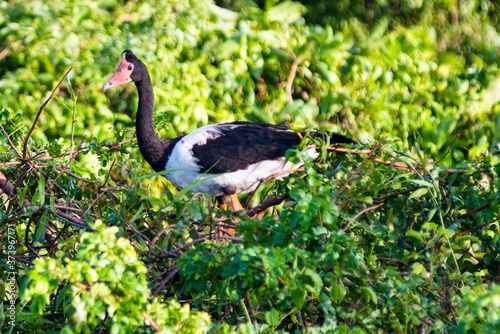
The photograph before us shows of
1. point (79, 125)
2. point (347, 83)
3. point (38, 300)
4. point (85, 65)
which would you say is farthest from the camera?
point (347, 83)

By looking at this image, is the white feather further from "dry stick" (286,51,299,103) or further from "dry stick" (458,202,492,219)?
"dry stick" (458,202,492,219)

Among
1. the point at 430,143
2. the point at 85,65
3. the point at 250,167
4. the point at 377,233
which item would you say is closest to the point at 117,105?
the point at 85,65

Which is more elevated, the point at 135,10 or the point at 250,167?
the point at 135,10

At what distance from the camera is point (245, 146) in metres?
4.38

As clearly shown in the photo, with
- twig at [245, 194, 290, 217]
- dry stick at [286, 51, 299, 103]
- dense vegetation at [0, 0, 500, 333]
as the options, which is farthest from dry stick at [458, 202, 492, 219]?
dry stick at [286, 51, 299, 103]

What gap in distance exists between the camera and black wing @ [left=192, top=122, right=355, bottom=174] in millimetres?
4340

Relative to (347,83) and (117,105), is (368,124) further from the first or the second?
(117,105)

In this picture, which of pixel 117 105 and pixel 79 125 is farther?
pixel 117 105

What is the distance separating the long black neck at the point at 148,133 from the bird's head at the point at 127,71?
0.06 meters

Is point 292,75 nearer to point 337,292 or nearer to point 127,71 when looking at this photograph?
point 127,71

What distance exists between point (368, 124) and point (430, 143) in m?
0.59

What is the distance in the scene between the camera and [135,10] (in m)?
6.16

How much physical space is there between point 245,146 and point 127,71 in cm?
104

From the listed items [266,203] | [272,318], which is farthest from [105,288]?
[266,203]
